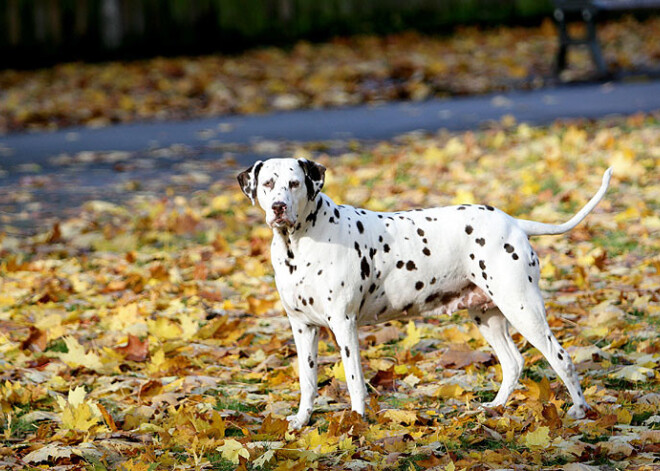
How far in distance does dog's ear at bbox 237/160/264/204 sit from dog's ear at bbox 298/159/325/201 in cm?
19

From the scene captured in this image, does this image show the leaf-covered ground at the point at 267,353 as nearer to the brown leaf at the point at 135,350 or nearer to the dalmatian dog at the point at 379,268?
the brown leaf at the point at 135,350

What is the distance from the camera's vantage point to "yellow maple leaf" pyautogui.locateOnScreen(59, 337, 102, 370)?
5.12 m

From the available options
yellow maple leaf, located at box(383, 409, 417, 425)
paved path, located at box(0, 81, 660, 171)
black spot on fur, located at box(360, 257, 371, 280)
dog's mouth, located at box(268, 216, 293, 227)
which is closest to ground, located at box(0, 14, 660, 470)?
yellow maple leaf, located at box(383, 409, 417, 425)

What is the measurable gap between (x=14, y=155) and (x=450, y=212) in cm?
837

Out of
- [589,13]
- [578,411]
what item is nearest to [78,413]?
[578,411]

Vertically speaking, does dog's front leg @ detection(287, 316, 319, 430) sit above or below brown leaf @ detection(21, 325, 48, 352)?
above

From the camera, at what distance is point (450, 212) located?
4.50 metres

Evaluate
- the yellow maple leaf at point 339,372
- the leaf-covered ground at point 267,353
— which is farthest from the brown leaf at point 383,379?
the yellow maple leaf at point 339,372

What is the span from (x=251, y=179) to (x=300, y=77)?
42.0 feet

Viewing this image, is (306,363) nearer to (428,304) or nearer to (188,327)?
(428,304)

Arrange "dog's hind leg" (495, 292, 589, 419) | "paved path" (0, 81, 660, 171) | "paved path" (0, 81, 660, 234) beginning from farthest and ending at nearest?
"paved path" (0, 81, 660, 171), "paved path" (0, 81, 660, 234), "dog's hind leg" (495, 292, 589, 419)

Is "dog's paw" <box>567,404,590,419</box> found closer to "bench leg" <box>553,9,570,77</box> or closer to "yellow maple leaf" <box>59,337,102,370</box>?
"yellow maple leaf" <box>59,337,102,370</box>

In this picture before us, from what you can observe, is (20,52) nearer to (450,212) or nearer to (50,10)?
(50,10)

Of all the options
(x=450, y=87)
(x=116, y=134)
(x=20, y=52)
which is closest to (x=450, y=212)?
A: (x=116, y=134)
